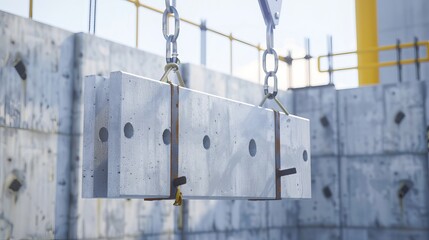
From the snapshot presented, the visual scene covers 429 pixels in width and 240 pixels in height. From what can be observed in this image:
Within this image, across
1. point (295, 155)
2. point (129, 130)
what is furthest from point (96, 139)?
point (295, 155)

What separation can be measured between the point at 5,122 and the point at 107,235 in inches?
86.3

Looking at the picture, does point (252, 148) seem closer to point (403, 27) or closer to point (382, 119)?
point (382, 119)

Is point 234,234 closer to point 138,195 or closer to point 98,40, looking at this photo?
point 98,40

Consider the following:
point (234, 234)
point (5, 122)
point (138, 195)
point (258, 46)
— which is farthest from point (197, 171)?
point (258, 46)

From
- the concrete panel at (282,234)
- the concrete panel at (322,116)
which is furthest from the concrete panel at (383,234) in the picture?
the concrete panel at (322,116)

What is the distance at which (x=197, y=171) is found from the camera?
4.72 metres

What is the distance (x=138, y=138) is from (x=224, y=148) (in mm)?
1066

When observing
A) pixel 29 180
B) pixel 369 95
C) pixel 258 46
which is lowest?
pixel 29 180

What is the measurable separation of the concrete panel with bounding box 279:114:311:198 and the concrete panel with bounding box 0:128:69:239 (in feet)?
11.2

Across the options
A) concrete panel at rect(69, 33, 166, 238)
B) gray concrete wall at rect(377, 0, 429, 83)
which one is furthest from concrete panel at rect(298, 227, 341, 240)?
gray concrete wall at rect(377, 0, 429, 83)

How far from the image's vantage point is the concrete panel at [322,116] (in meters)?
13.8

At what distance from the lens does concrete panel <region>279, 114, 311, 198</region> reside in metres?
5.95

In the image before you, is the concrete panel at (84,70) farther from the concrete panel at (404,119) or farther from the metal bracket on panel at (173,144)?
the concrete panel at (404,119)

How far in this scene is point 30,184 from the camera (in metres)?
7.98
